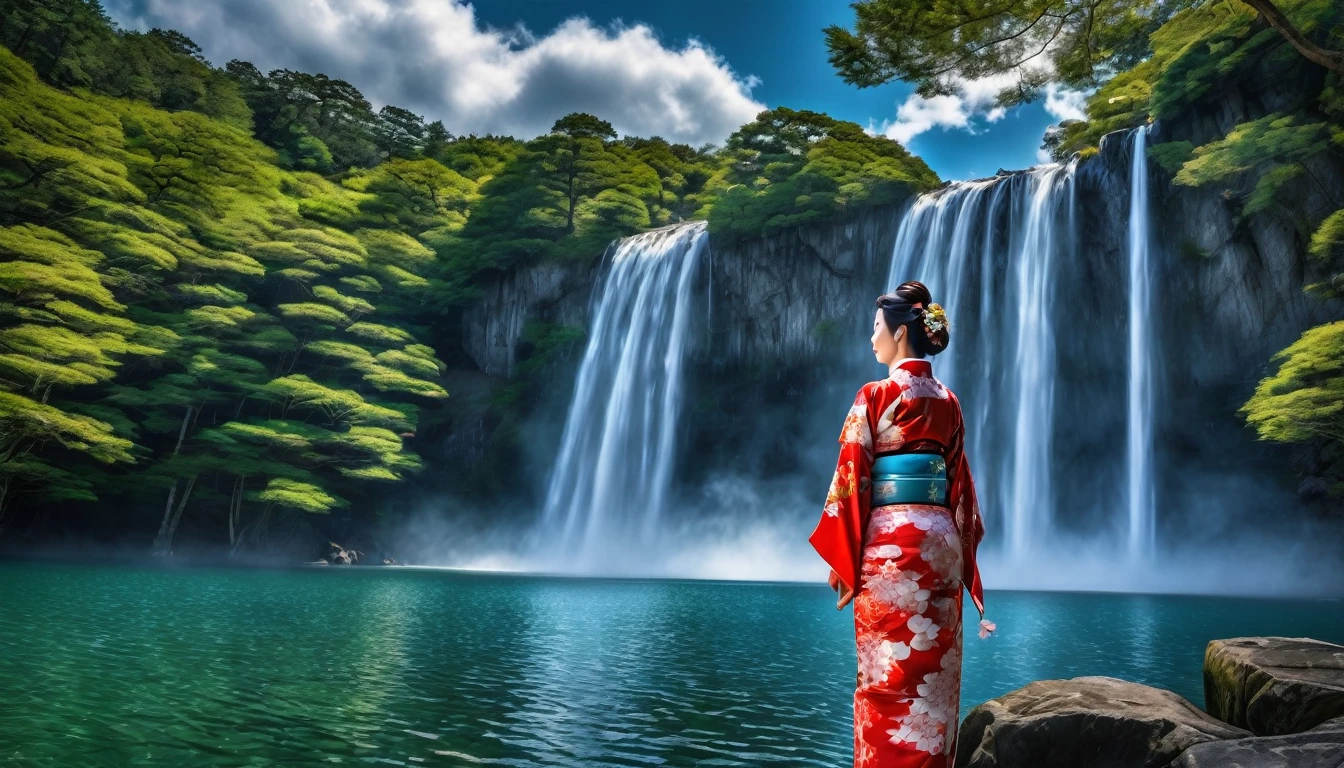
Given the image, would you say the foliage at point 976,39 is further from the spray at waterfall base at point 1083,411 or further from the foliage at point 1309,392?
the spray at waterfall base at point 1083,411

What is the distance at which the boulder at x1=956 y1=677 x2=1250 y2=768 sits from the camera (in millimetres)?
4184

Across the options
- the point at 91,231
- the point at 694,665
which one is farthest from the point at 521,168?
the point at 694,665

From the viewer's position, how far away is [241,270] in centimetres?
2869

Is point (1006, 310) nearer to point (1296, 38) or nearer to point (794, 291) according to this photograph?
point (794, 291)

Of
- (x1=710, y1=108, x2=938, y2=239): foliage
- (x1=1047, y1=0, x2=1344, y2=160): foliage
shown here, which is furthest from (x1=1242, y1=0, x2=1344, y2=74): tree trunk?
(x1=710, y1=108, x2=938, y2=239): foliage

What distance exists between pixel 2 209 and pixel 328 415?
10.8 meters

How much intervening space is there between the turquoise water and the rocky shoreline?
124 centimetres

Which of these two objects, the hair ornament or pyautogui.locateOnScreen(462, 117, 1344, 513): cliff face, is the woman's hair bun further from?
pyautogui.locateOnScreen(462, 117, 1344, 513): cliff face

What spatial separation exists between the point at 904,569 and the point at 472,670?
5.99m

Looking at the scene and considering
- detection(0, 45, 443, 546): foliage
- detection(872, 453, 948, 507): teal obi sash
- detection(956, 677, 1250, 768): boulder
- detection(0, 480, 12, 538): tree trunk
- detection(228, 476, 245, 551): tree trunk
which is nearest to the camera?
detection(872, 453, 948, 507): teal obi sash

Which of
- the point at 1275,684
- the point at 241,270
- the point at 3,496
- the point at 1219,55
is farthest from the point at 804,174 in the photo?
the point at 1275,684

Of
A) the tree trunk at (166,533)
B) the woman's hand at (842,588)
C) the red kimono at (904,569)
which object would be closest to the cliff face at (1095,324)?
the tree trunk at (166,533)

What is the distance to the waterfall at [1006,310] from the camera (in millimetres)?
23719

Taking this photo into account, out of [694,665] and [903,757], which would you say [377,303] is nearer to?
[694,665]
